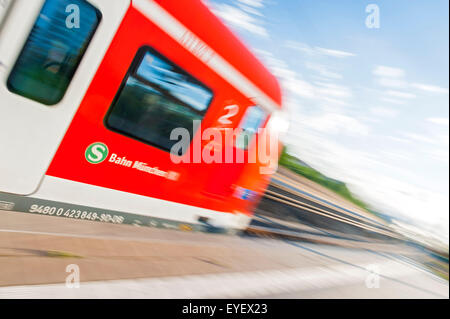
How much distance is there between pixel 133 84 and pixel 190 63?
873mm

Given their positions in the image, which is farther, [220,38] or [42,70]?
[220,38]

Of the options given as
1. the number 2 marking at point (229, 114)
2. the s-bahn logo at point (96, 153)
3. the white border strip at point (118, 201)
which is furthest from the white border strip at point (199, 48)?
the white border strip at point (118, 201)

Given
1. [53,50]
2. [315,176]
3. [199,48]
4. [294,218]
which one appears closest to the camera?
[53,50]

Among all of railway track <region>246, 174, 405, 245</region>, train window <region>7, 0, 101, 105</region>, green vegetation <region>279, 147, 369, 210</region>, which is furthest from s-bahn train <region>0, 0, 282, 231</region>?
green vegetation <region>279, 147, 369, 210</region>

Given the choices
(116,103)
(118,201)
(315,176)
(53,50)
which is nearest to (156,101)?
(116,103)

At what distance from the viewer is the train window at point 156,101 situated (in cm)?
388

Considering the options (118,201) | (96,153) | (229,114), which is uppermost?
(229,114)

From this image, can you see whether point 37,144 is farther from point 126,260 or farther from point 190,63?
point 190,63

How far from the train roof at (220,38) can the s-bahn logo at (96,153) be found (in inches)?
69.9

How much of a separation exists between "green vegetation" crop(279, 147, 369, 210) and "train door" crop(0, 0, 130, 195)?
1089 centimetres

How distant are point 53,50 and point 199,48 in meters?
1.83

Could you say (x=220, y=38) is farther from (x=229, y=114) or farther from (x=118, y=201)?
(x=118, y=201)

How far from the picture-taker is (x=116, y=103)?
12.6ft

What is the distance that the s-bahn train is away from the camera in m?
3.14
